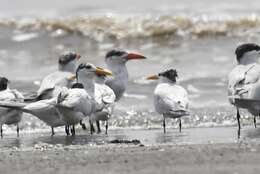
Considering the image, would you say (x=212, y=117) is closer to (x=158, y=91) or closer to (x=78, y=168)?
(x=158, y=91)

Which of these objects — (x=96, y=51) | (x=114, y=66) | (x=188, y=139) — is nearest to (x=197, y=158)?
(x=188, y=139)

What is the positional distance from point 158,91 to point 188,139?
153 centimetres

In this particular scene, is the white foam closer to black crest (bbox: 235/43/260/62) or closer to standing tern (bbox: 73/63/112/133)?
standing tern (bbox: 73/63/112/133)

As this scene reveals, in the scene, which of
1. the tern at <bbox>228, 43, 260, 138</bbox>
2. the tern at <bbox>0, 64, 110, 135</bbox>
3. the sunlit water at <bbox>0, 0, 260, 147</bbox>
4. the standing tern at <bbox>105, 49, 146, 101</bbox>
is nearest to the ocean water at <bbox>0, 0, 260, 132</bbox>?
the sunlit water at <bbox>0, 0, 260, 147</bbox>

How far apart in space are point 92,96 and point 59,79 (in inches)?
42.8

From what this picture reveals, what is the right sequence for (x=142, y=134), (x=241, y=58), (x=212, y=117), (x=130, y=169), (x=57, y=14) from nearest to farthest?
1. (x=130, y=169)
2. (x=142, y=134)
3. (x=241, y=58)
4. (x=212, y=117)
5. (x=57, y=14)

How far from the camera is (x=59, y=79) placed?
1124cm

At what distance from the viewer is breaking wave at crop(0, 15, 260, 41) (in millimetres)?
21906

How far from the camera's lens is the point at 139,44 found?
21359mm

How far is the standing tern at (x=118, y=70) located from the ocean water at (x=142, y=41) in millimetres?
436

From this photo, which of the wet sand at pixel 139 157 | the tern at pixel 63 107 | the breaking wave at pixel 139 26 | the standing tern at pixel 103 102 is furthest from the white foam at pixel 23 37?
the wet sand at pixel 139 157

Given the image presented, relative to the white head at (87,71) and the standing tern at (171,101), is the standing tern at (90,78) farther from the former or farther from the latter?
the standing tern at (171,101)

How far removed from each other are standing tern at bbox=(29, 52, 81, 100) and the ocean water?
795mm

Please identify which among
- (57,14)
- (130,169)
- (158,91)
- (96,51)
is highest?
(57,14)
